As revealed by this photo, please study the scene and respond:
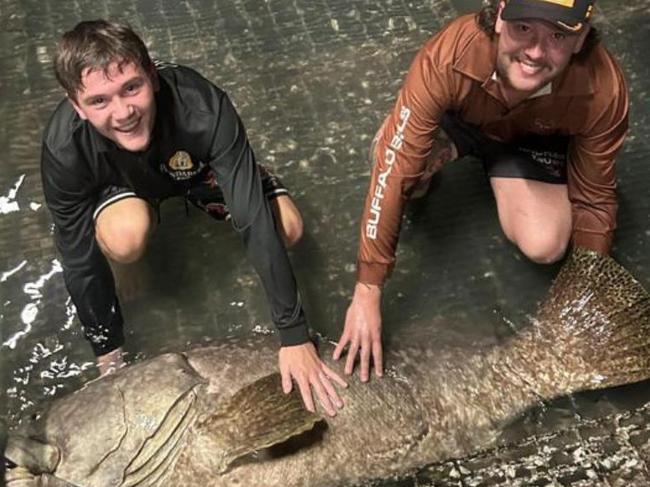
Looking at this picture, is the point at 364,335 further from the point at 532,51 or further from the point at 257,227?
the point at 532,51

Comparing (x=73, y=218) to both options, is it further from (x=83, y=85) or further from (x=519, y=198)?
(x=519, y=198)

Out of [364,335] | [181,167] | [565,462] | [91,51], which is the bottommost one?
[565,462]

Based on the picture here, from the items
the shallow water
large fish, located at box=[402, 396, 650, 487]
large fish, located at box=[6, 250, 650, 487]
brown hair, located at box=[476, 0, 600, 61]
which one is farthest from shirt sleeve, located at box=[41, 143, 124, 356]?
brown hair, located at box=[476, 0, 600, 61]

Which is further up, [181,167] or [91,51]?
[91,51]

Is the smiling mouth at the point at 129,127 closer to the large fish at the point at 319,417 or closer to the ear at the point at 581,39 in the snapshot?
the large fish at the point at 319,417

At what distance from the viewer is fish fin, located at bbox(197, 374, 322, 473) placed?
2078mm

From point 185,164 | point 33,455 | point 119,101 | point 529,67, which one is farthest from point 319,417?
point 529,67

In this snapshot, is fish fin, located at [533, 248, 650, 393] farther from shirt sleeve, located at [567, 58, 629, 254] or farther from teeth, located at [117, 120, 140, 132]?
teeth, located at [117, 120, 140, 132]

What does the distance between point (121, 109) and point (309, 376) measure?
2.70 ft

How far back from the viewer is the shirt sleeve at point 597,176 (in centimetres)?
238

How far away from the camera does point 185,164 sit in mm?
2422

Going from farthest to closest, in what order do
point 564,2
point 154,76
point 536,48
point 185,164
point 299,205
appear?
point 299,205
point 185,164
point 154,76
point 536,48
point 564,2

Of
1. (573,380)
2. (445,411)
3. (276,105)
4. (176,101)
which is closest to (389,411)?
(445,411)

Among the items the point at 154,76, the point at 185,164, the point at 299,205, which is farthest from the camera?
the point at 299,205
